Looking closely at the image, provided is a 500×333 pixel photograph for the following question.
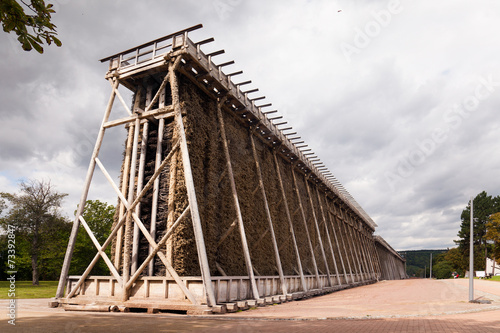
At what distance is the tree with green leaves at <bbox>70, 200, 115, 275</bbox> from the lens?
3697cm

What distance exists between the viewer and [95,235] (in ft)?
131

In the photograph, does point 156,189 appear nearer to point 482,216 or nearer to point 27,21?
point 27,21

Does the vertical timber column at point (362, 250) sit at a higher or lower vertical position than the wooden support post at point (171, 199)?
lower

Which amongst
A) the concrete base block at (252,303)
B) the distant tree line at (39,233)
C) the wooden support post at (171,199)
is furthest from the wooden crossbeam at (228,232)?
the distant tree line at (39,233)

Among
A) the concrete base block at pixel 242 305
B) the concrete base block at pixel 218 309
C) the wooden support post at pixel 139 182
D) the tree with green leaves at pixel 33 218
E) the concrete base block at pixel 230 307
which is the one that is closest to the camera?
Result: the concrete base block at pixel 218 309

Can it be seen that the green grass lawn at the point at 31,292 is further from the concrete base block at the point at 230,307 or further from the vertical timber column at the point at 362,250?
the vertical timber column at the point at 362,250

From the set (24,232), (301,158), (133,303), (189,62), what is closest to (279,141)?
(301,158)

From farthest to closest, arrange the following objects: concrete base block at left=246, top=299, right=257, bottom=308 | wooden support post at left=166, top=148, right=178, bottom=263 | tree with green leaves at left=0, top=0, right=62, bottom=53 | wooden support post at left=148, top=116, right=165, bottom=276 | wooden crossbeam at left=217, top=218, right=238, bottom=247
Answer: wooden crossbeam at left=217, top=218, right=238, bottom=247
wooden support post at left=148, top=116, right=165, bottom=276
concrete base block at left=246, top=299, right=257, bottom=308
wooden support post at left=166, top=148, right=178, bottom=263
tree with green leaves at left=0, top=0, right=62, bottom=53

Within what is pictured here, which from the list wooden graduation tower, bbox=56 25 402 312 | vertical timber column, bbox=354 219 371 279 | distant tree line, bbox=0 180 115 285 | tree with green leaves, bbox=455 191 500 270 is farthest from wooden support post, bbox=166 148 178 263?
tree with green leaves, bbox=455 191 500 270

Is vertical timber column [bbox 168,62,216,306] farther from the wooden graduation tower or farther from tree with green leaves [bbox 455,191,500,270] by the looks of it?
tree with green leaves [bbox 455,191,500,270]

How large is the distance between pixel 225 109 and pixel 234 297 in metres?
8.42

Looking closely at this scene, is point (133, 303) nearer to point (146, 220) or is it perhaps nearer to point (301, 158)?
point (146, 220)

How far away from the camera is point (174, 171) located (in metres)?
12.1

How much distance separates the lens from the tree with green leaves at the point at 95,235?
36969 millimetres
